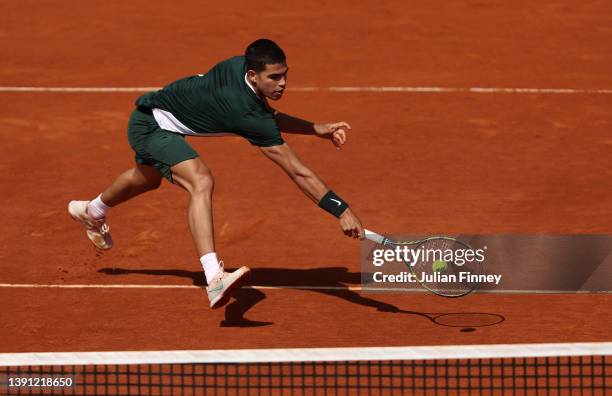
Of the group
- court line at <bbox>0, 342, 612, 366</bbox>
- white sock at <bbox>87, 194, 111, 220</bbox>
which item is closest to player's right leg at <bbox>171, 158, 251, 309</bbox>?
white sock at <bbox>87, 194, 111, 220</bbox>

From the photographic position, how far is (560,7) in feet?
70.2

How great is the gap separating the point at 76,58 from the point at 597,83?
23.3 feet

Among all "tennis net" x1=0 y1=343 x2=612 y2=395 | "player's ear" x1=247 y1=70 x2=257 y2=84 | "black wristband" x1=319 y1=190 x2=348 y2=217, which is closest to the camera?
"tennis net" x1=0 y1=343 x2=612 y2=395

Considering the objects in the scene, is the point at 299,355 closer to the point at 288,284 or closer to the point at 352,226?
the point at 352,226

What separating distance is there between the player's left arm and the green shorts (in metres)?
0.85

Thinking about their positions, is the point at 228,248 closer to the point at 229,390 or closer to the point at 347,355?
the point at 229,390

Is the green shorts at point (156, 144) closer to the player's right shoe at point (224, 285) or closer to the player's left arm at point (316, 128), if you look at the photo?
the player's left arm at point (316, 128)

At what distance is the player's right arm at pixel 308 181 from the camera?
10.3 m

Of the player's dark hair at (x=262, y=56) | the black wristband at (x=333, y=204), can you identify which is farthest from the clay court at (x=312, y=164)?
the player's dark hair at (x=262, y=56)

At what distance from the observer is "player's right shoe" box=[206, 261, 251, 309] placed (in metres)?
10.3

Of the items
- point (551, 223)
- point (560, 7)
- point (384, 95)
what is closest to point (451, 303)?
point (551, 223)

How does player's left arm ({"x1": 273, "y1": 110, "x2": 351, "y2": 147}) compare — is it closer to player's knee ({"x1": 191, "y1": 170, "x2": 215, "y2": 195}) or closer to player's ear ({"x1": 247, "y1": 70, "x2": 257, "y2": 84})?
player's ear ({"x1": 247, "y1": 70, "x2": 257, "y2": 84})

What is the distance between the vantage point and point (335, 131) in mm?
11211

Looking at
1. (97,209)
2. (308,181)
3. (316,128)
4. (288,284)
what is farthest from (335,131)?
(97,209)
